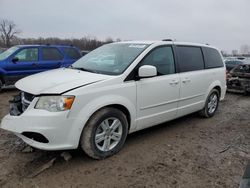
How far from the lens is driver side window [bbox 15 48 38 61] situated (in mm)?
7892

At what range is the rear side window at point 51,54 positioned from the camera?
27.4 feet

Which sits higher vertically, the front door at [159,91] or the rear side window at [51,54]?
the rear side window at [51,54]

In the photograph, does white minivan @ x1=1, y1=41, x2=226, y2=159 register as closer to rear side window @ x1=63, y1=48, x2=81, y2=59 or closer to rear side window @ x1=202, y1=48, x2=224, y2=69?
rear side window @ x1=202, y1=48, x2=224, y2=69

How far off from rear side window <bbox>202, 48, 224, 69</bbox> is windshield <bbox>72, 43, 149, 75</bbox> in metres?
1.96

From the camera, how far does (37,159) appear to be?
10.7 ft

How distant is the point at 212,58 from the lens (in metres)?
5.44

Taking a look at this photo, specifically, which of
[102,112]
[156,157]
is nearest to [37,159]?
[102,112]

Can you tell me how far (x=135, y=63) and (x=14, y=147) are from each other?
90.6 inches

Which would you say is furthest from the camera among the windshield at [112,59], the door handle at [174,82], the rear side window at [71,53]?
the rear side window at [71,53]

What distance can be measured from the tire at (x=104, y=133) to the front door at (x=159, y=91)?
40 centimetres

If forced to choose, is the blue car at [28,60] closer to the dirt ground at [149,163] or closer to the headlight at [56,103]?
the dirt ground at [149,163]

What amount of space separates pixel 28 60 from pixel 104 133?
19.3ft

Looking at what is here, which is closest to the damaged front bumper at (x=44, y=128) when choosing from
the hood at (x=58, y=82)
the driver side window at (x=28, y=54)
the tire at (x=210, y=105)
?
the hood at (x=58, y=82)

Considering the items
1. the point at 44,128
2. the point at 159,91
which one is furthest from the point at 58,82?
the point at 159,91
